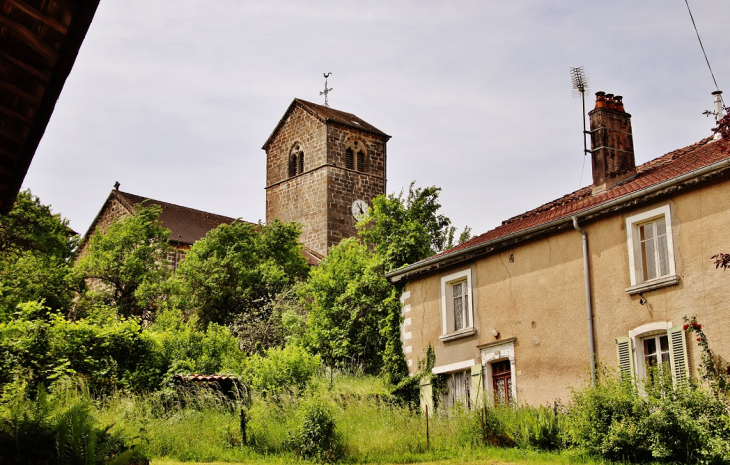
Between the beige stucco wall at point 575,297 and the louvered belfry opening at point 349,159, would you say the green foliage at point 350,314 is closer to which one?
the beige stucco wall at point 575,297

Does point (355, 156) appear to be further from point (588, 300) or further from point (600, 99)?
point (588, 300)

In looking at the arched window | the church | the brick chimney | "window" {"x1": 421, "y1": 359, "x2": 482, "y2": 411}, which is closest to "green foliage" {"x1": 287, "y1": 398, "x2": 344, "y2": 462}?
"window" {"x1": 421, "y1": 359, "x2": 482, "y2": 411}

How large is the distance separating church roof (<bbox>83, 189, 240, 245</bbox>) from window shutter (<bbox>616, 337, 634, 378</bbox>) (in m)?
29.1

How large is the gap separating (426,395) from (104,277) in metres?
19.6

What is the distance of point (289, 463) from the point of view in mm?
14789

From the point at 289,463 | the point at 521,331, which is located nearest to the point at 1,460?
A: the point at 289,463

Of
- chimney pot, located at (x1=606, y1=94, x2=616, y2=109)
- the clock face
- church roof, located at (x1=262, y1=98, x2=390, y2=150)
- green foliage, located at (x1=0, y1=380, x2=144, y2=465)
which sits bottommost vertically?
green foliage, located at (x1=0, y1=380, x2=144, y2=465)

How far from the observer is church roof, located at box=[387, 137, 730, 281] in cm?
1551

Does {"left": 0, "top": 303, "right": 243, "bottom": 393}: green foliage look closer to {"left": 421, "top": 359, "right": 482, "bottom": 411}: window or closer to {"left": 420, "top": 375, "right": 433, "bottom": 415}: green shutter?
{"left": 420, "top": 375, "right": 433, "bottom": 415}: green shutter

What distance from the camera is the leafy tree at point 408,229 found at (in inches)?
1004

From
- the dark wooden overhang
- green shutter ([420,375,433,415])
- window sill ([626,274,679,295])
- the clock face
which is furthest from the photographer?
the clock face

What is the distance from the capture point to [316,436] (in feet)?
50.2

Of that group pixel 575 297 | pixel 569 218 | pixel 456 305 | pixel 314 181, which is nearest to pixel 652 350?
pixel 575 297

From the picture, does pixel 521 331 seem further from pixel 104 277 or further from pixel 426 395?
pixel 104 277
